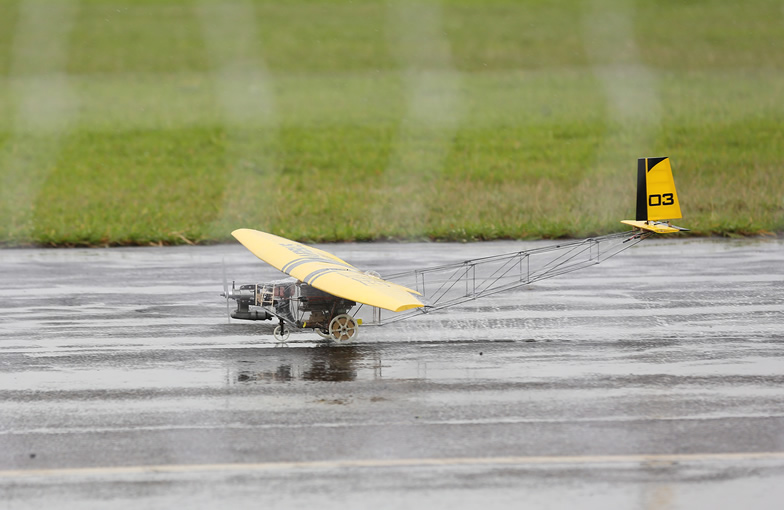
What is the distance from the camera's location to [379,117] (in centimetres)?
2912

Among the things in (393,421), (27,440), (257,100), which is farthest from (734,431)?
(257,100)

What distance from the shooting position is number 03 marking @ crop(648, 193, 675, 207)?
31.1ft

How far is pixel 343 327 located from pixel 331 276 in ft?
2.25

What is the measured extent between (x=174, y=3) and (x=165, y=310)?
2926 centimetres

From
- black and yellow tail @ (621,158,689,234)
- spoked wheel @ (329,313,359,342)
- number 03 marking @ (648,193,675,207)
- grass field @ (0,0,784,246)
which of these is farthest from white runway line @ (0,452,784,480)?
grass field @ (0,0,784,246)

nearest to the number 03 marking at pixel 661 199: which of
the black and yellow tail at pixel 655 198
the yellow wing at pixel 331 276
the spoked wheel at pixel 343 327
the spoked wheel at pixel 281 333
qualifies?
the black and yellow tail at pixel 655 198

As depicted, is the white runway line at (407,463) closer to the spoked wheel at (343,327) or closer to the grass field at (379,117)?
the spoked wheel at (343,327)

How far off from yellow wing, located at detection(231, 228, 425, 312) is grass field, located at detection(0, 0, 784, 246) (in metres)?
4.99

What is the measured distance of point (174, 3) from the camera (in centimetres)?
3741

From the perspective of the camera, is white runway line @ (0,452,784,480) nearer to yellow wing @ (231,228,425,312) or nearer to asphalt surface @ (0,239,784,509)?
asphalt surface @ (0,239,784,509)

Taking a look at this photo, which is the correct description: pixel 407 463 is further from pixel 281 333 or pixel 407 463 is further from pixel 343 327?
pixel 281 333

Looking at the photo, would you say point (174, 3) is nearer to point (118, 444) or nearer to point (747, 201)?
point (747, 201)

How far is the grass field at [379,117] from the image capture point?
57.5 feet

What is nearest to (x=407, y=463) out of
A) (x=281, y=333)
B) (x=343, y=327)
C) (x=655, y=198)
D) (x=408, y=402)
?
(x=408, y=402)
